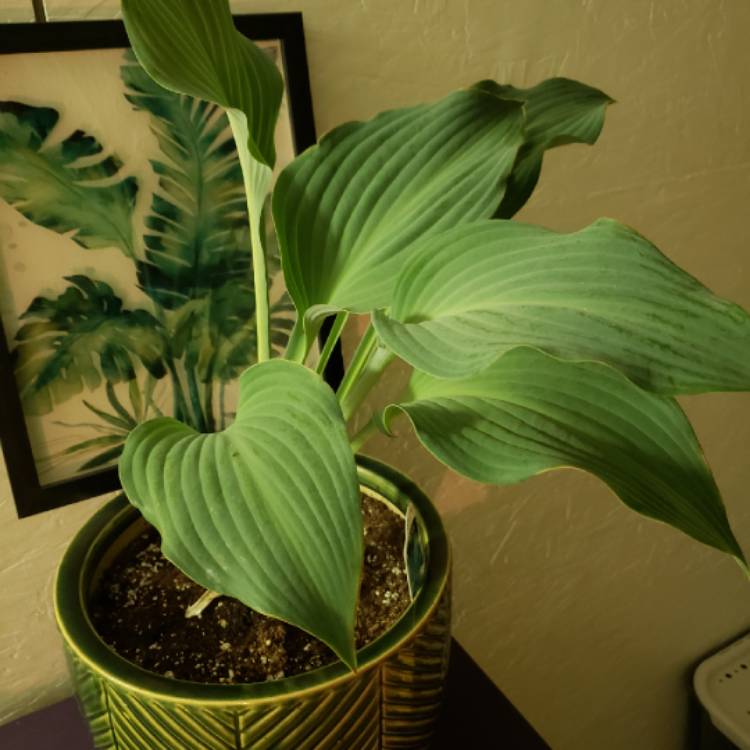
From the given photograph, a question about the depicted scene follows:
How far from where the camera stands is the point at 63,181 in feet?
1.91

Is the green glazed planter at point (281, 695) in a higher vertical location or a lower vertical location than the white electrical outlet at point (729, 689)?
higher

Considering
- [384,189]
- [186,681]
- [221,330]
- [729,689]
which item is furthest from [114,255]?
[729,689]

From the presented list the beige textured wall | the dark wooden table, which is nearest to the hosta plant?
the beige textured wall

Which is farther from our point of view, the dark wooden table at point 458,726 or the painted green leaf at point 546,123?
the dark wooden table at point 458,726

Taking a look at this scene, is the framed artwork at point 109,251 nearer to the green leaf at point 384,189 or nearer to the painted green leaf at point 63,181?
the painted green leaf at point 63,181

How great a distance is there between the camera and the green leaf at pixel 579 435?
0.37m

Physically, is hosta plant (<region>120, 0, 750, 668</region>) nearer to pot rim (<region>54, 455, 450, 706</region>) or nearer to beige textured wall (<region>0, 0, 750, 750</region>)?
pot rim (<region>54, 455, 450, 706</region>)

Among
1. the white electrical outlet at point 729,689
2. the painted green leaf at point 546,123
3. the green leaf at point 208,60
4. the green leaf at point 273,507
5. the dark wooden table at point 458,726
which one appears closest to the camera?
the green leaf at point 273,507

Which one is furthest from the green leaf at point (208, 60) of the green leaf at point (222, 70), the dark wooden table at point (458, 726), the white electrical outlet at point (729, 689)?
the white electrical outlet at point (729, 689)

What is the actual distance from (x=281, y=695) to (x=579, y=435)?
0.21 m

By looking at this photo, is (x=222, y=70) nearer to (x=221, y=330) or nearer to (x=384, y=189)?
(x=384, y=189)

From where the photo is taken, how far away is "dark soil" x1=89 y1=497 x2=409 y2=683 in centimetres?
47

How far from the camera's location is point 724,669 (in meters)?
1.35

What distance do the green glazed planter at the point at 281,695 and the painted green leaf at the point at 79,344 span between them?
0.55 feet
